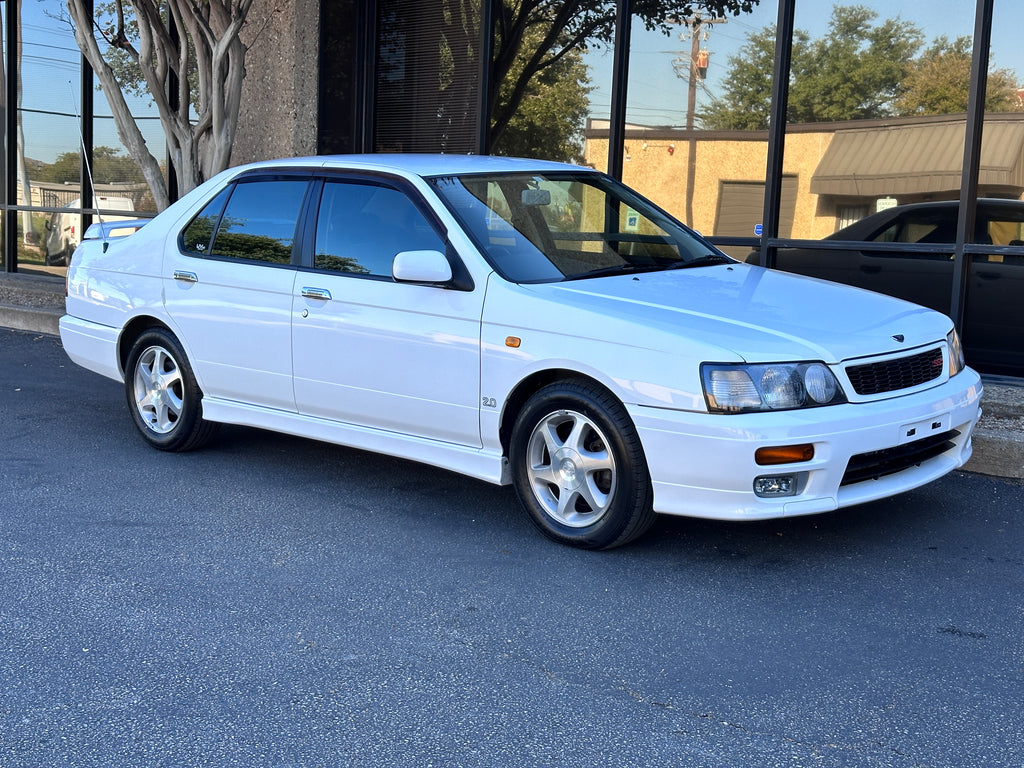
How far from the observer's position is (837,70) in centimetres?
872

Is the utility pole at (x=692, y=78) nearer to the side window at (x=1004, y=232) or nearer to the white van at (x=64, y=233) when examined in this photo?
the side window at (x=1004, y=232)

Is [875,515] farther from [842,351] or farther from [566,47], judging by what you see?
[566,47]

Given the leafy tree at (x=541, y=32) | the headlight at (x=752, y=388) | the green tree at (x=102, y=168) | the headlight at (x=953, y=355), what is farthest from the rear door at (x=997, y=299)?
the green tree at (x=102, y=168)

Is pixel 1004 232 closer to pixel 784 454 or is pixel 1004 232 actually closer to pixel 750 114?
pixel 750 114

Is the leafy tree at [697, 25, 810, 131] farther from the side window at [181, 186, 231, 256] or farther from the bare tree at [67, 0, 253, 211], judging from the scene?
the side window at [181, 186, 231, 256]

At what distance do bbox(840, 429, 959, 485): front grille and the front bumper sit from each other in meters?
0.02

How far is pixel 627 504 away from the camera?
468 centimetres

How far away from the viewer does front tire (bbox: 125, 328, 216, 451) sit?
6.45 metres

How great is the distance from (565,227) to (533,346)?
98cm

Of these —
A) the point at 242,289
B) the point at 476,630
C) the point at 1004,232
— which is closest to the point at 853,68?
the point at 1004,232

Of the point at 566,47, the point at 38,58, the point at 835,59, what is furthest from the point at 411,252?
the point at 38,58

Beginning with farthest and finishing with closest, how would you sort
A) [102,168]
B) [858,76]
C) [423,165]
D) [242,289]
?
[102,168]
[858,76]
[242,289]
[423,165]

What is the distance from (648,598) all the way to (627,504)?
0.46 metres

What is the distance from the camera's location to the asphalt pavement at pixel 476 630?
3236mm
